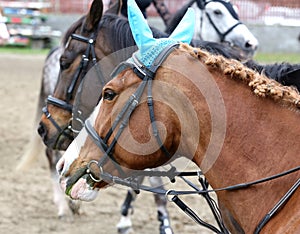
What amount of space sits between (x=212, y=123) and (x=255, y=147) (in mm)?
221

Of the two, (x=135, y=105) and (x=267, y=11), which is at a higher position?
(x=135, y=105)

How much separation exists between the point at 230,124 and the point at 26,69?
1227 cm

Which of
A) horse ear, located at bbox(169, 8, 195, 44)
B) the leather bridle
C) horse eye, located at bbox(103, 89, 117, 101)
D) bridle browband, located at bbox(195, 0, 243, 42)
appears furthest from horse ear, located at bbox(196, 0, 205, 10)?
horse eye, located at bbox(103, 89, 117, 101)

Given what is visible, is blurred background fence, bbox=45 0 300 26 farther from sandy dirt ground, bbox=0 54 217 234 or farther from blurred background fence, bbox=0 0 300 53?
sandy dirt ground, bbox=0 54 217 234

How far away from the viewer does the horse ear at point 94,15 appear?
5.04 metres

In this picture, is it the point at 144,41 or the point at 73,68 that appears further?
the point at 73,68

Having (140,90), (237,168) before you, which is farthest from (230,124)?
(140,90)

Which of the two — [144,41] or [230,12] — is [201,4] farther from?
[144,41]

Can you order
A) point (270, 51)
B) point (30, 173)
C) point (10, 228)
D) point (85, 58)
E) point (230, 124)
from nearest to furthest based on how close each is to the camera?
point (230, 124)
point (85, 58)
point (10, 228)
point (30, 173)
point (270, 51)

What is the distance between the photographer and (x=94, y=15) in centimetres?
511

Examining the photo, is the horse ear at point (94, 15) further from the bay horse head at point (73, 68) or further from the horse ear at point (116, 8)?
the horse ear at point (116, 8)

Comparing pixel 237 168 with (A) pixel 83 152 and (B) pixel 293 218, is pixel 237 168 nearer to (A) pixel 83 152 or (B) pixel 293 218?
(B) pixel 293 218

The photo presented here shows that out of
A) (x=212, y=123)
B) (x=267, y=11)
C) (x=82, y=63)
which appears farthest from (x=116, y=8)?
(x=267, y=11)

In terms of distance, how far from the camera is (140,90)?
9.87 feet
